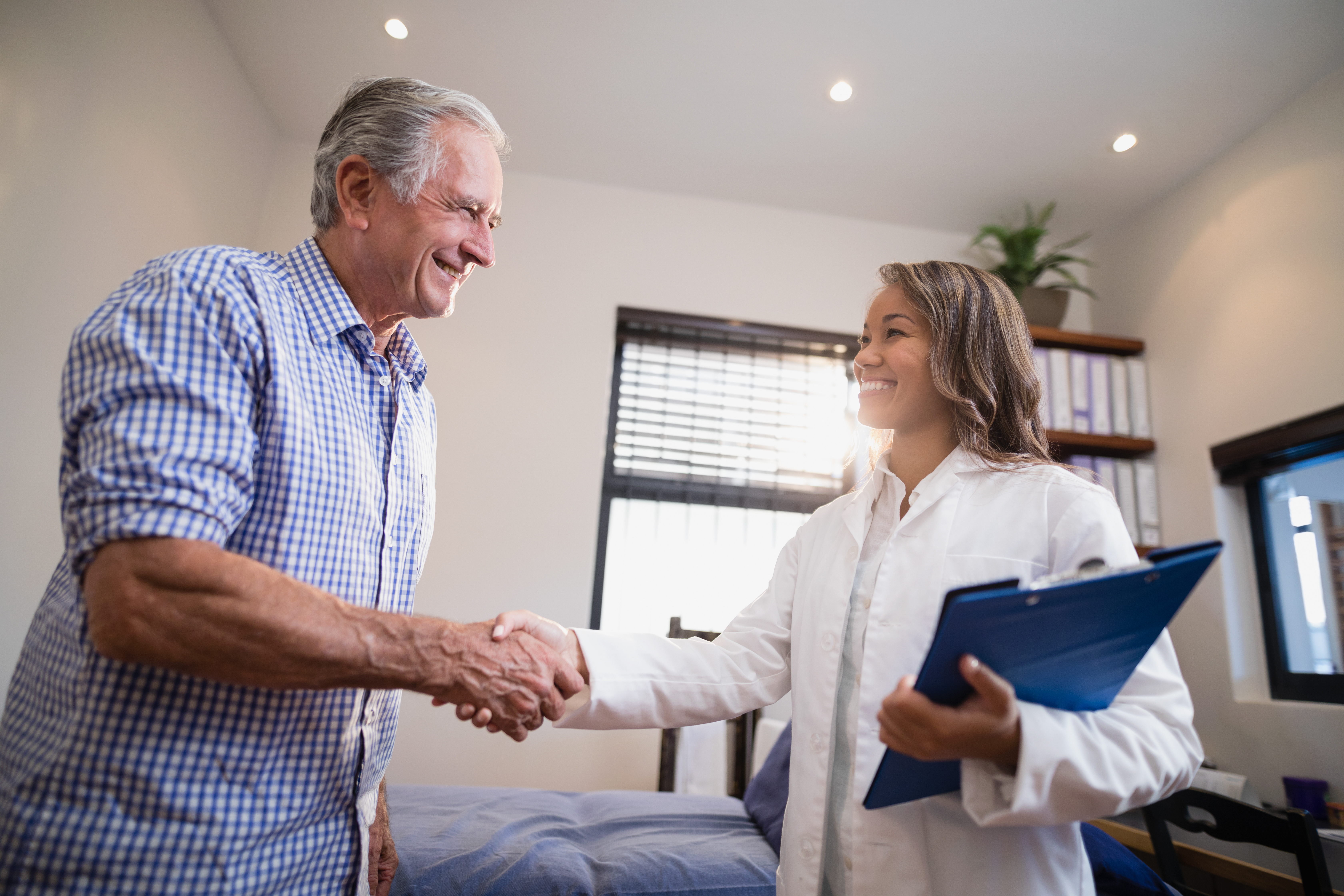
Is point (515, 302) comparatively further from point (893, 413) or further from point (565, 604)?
point (893, 413)

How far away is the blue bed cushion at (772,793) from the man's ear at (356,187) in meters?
1.43

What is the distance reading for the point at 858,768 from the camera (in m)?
1.07

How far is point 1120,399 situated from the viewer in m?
3.25

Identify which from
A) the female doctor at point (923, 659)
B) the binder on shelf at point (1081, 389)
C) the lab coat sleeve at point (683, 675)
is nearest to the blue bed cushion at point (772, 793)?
the lab coat sleeve at point (683, 675)

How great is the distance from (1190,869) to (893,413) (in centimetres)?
201

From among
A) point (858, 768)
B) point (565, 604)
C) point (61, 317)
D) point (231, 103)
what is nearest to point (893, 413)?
point (858, 768)

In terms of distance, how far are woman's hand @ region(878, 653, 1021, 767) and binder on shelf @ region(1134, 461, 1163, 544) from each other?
2668mm

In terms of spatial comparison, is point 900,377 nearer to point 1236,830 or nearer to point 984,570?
point 984,570

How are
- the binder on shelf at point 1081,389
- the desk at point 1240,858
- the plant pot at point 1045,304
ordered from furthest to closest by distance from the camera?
the plant pot at point 1045,304 → the binder on shelf at point 1081,389 → the desk at point 1240,858

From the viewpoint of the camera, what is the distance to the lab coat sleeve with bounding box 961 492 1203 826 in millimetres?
849

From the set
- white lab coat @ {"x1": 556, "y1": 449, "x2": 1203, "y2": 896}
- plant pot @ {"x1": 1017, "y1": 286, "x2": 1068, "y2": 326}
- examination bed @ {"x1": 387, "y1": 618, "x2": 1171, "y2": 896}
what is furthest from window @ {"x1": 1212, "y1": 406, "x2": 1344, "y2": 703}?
white lab coat @ {"x1": 556, "y1": 449, "x2": 1203, "y2": 896}

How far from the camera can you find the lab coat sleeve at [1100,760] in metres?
0.85

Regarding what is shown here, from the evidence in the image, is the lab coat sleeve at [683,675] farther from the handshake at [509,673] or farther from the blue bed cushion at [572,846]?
the blue bed cushion at [572,846]

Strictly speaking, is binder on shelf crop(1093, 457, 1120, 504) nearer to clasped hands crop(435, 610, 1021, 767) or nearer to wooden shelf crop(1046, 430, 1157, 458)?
wooden shelf crop(1046, 430, 1157, 458)
